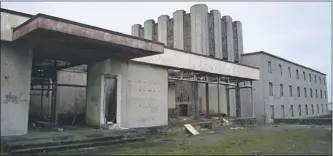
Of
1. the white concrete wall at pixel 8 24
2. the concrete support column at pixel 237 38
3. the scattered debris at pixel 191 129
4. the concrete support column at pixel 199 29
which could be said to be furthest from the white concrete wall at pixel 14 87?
the concrete support column at pixel 237 38

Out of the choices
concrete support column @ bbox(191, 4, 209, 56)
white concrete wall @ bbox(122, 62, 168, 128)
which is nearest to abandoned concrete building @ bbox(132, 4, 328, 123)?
concrete support column @ bbox(191, 4, 209, 56)

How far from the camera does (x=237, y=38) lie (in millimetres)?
30516

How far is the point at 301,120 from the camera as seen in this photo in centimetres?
2372

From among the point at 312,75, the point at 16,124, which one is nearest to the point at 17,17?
the point at 16,124

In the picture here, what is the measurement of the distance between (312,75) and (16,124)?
41682 millimetres

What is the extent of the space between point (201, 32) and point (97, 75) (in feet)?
46.9

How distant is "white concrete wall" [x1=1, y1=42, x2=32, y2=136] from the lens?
10.3 m

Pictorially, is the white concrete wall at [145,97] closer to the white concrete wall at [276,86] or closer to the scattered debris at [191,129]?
the scattered debris at [191,129]

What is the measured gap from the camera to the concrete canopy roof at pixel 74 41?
9.34m

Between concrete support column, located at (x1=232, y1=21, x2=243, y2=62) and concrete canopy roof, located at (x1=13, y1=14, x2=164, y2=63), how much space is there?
1863 centimetres

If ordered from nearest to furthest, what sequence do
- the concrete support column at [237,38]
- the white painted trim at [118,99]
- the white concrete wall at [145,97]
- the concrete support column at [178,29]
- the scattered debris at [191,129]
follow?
the white painted trim at [118,99], the white concrete wall at [145,97], the scattered debris at [191,129], the concrete support column at [178,29], the concrete support column at [237,38]

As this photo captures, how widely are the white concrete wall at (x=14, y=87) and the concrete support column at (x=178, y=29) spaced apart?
18.0 meters

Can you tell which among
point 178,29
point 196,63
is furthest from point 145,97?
point 178,29

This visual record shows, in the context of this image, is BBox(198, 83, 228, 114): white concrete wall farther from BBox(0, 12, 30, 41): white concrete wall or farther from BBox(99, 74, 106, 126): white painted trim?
BBox(0, 12, 30, 41): white concrete wall
